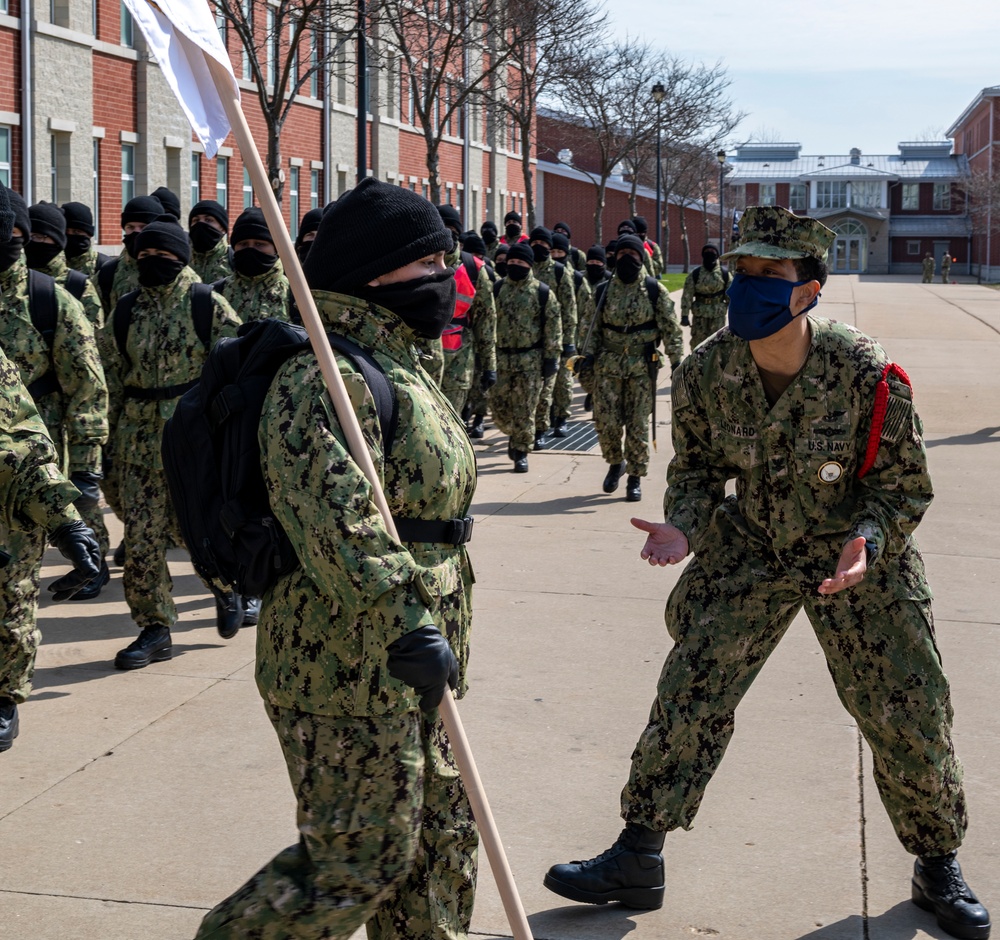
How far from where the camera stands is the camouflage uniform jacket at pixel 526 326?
44.6 feet

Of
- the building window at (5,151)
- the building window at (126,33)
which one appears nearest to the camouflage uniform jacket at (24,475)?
the building window at (5,151)

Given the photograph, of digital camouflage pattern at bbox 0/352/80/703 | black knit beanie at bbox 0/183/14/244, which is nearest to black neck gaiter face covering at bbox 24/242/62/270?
black knit beanie at bbox 0/183/14/244

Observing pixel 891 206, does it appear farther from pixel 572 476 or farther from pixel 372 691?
pixel 372 691

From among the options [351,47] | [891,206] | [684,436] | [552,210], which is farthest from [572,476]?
[891,206]

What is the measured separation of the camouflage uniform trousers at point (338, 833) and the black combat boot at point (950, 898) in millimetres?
1728

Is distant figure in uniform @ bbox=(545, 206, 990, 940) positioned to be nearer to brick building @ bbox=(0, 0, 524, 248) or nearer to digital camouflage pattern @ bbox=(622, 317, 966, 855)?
digital camouflage pattern @ bbox=(622, 317, 966, 855)

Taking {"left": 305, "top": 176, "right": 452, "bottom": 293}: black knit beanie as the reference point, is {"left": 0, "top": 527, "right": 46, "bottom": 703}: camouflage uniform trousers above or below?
below

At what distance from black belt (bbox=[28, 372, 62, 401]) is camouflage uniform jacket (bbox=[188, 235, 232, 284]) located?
399 cm

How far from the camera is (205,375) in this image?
3184 mm

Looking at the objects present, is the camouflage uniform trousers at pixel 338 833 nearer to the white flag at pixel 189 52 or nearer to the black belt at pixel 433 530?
the black belt at pixel 433 530

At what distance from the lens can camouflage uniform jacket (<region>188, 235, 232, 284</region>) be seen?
1067 centimetres

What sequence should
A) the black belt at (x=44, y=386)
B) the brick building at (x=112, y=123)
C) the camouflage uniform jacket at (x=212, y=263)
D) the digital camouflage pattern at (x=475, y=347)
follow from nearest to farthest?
the black belt at (x=44, y=386) → the camouflage uniform jacket at (x=212, y=263) → the digital camouflage pattern at (x=475, y=347) → the brick building at (x=112, y=123)

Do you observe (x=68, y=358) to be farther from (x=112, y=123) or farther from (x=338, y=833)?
(x=112, y=123)

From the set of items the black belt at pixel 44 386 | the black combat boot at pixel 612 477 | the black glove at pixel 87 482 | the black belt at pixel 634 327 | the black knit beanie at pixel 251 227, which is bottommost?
the black combat boot at pixel 612 477
